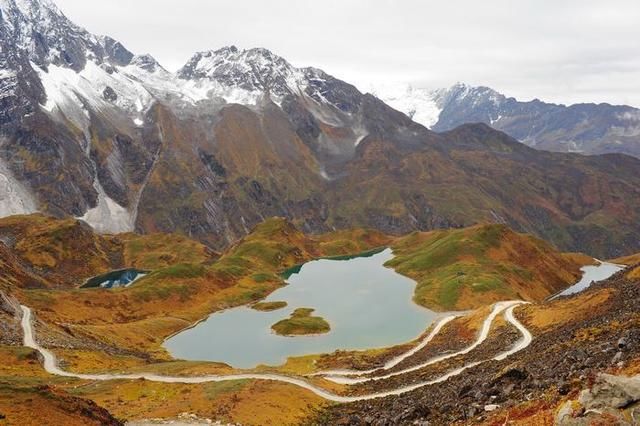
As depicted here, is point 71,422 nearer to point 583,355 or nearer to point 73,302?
point 583,355

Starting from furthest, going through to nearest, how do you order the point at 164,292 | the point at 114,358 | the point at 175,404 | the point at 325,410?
the point at 164,292, the point at 114,358, the point at 325,410, the point at 175,404

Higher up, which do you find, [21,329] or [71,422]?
[21,329]

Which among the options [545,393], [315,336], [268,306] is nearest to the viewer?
[545,393]

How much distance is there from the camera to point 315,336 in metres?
131

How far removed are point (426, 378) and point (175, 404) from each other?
32360 millimetres

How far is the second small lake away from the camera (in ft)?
384

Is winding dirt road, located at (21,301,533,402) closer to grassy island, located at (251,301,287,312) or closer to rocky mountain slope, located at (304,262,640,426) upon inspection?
rocky mountain slope, located at (304,262,640,426)

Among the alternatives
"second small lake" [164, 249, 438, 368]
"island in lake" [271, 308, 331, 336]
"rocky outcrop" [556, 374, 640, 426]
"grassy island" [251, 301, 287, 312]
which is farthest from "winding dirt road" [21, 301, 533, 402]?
"grassy island" [251, 301, 287, 312]

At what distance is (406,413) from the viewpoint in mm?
49656

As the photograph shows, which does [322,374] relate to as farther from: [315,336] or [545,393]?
[545,393]


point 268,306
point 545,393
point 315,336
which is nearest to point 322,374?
point 315,336

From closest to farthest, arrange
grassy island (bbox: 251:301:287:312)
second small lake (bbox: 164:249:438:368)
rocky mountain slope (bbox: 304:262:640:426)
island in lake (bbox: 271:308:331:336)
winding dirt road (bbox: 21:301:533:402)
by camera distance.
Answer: rocky mountain slope (bbox: 304:262:640:426) → winding dirt road (bbox: 21:301:533:402) → second small lake (bbox: 164:249:438:368) → island in lake (bbox: 271:308:331:336) → grassy island (bbox: 251:301:287:312)

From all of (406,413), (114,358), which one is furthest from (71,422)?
(114,358)

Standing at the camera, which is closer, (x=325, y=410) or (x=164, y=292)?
(x=325, y=410)
